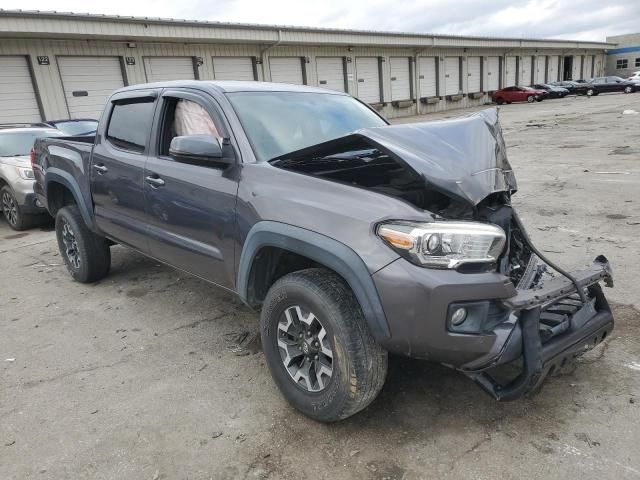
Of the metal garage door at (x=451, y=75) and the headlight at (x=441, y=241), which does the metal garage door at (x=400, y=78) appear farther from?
the headlight at (x=441, y=241)

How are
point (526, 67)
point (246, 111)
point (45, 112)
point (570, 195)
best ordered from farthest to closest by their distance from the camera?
point (526, 67), point (45, 112), point (570, 195), point (246, 111)

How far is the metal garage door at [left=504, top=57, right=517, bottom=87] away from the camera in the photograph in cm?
4284

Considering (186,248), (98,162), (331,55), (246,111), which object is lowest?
(186,248)

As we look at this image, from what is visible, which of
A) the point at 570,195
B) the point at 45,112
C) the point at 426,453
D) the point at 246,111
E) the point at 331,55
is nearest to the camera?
the point at 426,453

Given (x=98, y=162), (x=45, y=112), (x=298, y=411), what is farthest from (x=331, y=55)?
(x=298, y=411)

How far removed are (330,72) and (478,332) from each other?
26679mm

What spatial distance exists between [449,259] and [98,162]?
11.1 ft

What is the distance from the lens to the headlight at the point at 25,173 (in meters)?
7.50

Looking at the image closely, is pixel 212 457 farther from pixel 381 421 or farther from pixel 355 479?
pixel 381 421

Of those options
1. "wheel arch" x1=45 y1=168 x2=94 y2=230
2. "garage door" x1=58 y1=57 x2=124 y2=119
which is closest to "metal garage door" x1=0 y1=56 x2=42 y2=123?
"garage door" x1=58 y1=57 x2=124 y2=119

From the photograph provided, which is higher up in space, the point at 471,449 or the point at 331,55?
the point at 331,55

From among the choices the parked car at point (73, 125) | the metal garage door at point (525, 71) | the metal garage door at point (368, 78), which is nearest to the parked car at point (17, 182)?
the parked car at point (73, 125)

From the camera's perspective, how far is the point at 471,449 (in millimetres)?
2404

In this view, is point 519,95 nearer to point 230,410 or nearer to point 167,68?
point 167,68
